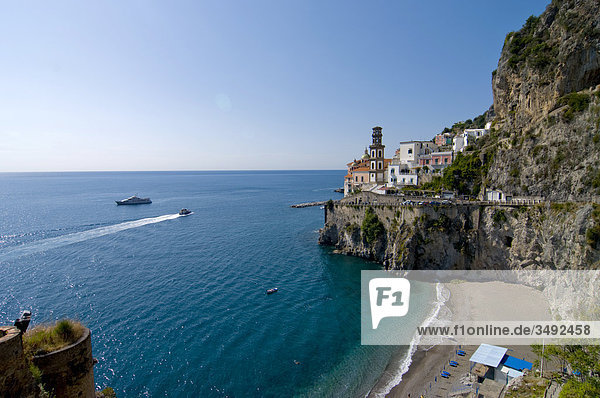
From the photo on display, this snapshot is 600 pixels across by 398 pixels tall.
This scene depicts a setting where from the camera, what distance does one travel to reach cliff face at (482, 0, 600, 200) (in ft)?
108

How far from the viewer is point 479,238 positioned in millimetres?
38000

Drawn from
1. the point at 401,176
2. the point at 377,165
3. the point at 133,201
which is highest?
the point at 377,165

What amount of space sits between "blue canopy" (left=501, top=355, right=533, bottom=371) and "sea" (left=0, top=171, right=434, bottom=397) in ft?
23.3

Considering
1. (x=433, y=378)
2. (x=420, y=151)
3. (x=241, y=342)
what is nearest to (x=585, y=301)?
(x=433, y=378)

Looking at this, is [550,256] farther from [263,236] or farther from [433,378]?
Answer: [263,236]

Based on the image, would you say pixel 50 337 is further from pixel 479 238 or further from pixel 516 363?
pixel 479 238

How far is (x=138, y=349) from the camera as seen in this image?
84.1 feet

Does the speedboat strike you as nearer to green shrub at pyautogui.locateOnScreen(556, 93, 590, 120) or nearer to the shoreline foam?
the shoreline foam

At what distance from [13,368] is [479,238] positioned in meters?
42.2

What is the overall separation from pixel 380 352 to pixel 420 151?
48507mm

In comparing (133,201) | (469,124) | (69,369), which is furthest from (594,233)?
(133,201)

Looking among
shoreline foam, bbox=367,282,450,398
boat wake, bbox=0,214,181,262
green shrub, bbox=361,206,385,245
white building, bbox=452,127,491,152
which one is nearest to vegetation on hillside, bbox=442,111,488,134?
white building, bbox=452,127,491,152

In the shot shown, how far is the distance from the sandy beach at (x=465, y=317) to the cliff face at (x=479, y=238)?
11.5ft

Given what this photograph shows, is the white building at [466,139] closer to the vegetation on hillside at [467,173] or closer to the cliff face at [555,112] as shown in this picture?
the vegetation on hillside at [467,173]
